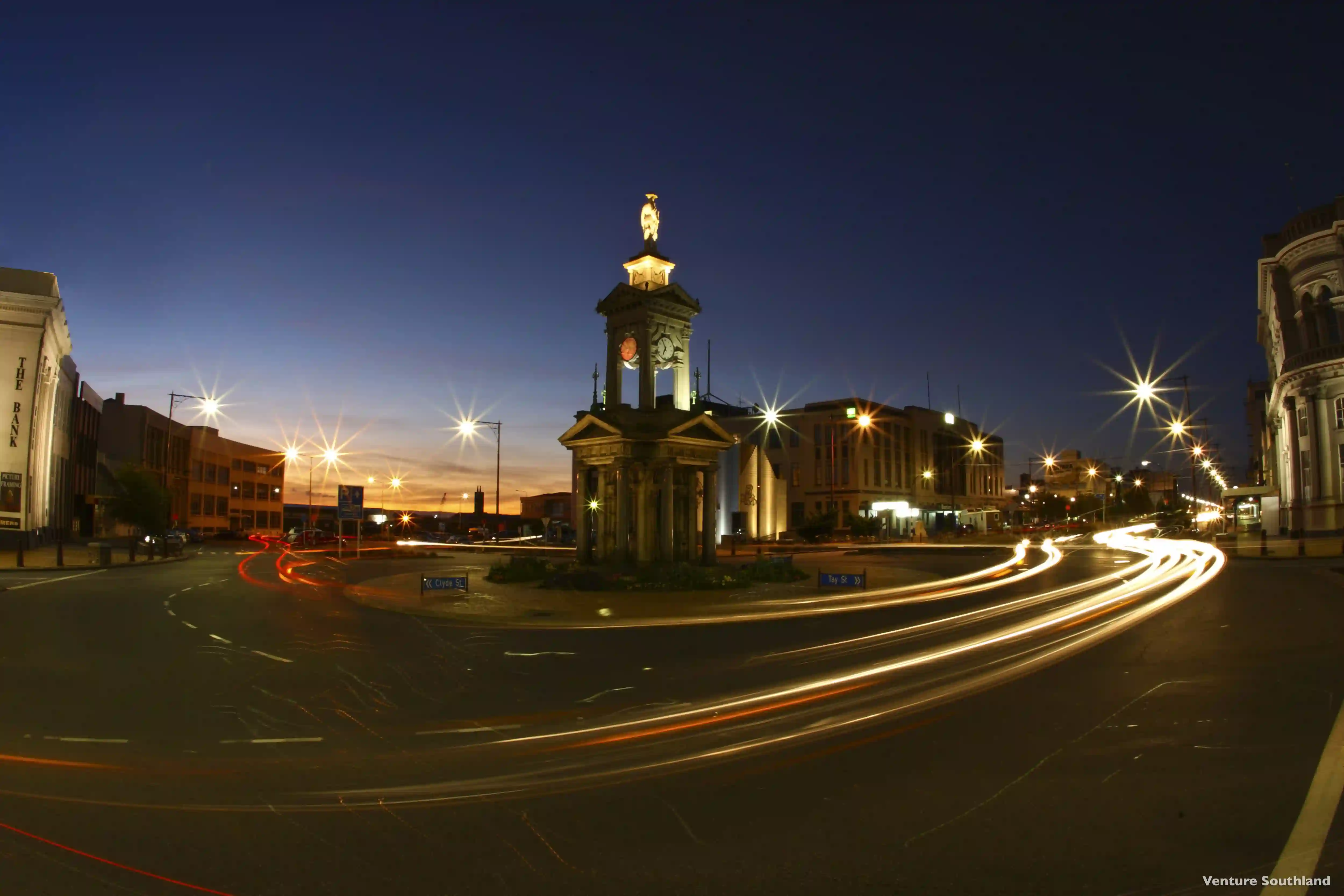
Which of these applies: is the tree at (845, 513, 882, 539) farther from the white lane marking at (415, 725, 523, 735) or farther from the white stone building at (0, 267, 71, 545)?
the white lane marking at (415, 725, 523, 735)

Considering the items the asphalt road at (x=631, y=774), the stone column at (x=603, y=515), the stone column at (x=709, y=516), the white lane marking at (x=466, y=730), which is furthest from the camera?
the stone column at (x=709, y=516)

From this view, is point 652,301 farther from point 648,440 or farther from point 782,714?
point 782,714

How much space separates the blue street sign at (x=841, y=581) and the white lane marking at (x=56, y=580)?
24873 millimetres

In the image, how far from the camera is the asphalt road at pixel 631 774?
5520mm

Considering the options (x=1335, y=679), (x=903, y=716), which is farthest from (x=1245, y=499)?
(x=903, y=716)

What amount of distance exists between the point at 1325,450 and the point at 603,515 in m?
41.1

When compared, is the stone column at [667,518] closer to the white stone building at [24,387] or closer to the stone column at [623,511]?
the stone column at [623,511]

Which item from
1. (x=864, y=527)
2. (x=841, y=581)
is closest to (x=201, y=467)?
(x=864, y=527)

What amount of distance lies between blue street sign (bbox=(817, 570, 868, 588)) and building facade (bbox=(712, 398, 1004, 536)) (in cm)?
5070

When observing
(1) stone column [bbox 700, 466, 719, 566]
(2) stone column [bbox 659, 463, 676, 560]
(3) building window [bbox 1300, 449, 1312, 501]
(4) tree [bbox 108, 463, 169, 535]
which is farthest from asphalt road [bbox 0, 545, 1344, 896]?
(4) tree [bbox 108, 463, 169, 535]

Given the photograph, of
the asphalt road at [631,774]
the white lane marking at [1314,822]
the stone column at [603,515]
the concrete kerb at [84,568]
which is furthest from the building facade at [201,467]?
the white lane marking at [1314,822]

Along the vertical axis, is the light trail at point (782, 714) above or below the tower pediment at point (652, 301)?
below

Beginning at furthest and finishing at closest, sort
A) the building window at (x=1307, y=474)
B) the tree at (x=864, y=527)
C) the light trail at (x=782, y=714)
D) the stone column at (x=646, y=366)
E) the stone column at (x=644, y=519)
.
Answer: the tree at (x=864, y=527)
the building window at (x=1307, y=474)
the stone column at (x=646, y=366)
the stone column at (x=644, y=519)
the light trail at (x=782, y=714)

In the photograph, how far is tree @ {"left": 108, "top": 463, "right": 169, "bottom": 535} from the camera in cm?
5991
